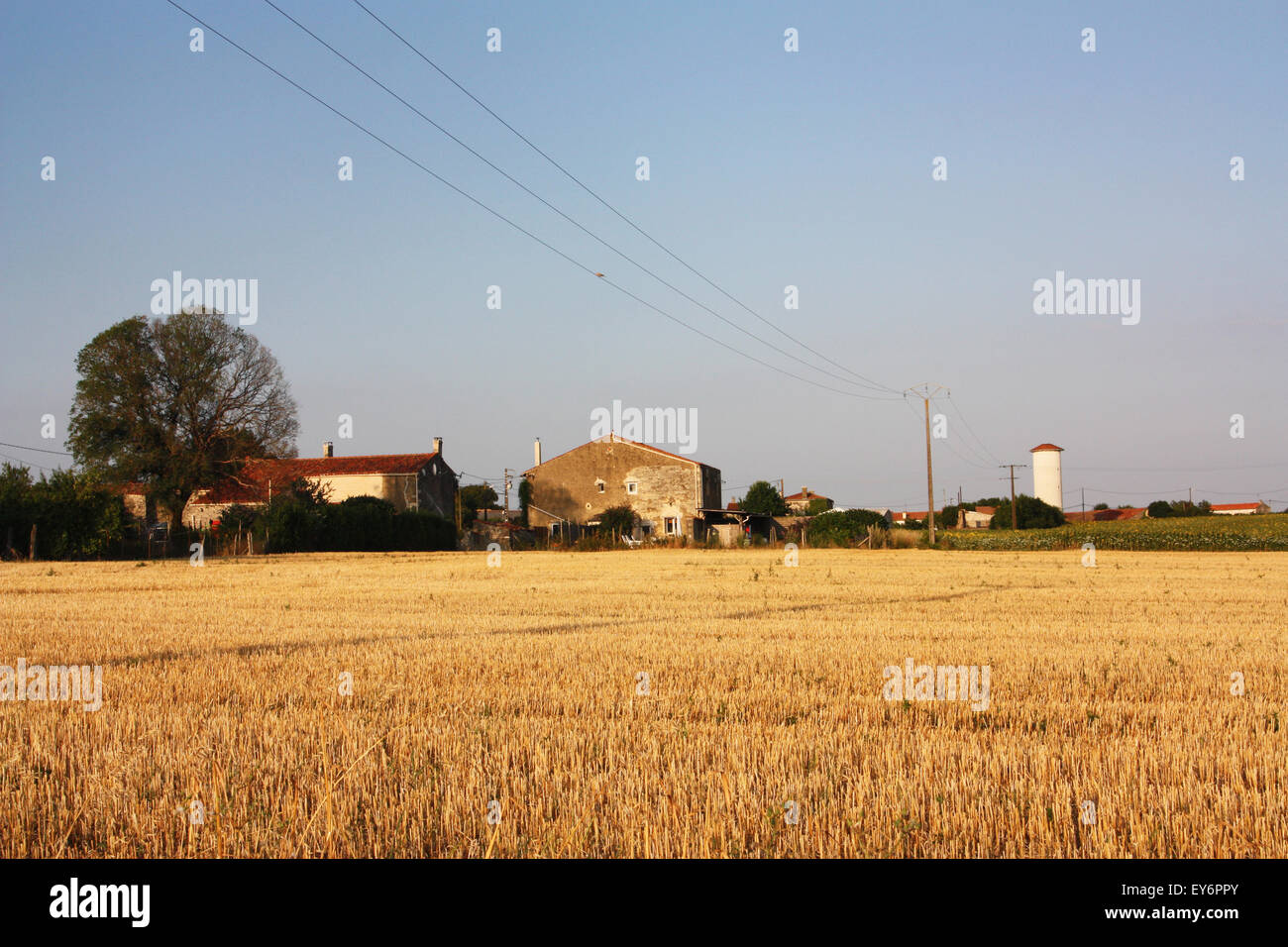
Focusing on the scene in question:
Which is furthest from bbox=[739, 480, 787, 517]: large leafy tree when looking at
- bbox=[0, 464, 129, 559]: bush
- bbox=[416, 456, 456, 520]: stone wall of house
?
bbox=[0, 464, 129, 559]: bush

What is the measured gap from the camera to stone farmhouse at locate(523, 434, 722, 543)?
74188 millimetres

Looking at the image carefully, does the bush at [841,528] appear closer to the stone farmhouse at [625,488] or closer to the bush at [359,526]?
the stone farmhouse at [625,488]

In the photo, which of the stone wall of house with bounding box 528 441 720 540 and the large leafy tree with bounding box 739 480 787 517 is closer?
the stone wall of house with bounding box 528 441 720 540

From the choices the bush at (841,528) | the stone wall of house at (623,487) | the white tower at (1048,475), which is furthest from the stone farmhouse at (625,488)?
the white tower at (1048,475)

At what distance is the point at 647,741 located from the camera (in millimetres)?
6137

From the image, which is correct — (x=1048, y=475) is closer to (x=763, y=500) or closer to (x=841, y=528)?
(x=763, y=500)

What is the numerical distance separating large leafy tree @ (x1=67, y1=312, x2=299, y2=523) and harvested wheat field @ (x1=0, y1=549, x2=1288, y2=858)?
153ft

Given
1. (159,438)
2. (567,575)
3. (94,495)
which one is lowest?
(567,575)

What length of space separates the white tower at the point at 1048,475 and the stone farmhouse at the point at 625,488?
48248 millimetres

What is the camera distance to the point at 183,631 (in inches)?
520

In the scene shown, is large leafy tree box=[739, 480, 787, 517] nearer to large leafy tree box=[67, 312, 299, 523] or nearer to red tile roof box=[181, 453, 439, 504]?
red tile roof box=[181, 453, 439, 504]
